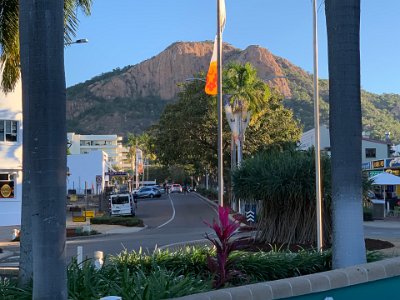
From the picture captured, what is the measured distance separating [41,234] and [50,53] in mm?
1654

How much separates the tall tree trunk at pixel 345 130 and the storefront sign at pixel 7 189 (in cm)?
3084

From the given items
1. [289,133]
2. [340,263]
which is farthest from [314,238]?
[289,133]

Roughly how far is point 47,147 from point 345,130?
3.86 metres

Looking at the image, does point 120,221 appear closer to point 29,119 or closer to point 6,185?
point 6,185

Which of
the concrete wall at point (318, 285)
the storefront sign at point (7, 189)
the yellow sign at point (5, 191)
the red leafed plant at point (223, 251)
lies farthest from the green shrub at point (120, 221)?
the concrete wall at point (318, 285)

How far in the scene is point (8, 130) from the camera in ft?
114

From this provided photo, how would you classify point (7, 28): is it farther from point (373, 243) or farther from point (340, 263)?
point (373, 243)

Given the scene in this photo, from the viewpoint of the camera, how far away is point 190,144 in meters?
48.2

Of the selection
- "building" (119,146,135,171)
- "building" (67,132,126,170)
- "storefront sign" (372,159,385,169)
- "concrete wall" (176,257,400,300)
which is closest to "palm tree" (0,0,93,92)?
"concrete wall" (176,257,400,300)

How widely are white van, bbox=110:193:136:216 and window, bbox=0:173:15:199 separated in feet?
26.7

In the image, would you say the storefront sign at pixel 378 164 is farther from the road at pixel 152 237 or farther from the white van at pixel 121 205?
the white van at pixel 121 205

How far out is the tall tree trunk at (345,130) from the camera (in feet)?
23.3

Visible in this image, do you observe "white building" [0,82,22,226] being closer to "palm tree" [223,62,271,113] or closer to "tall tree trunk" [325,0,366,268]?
"palm tree" [223,62,271,113]

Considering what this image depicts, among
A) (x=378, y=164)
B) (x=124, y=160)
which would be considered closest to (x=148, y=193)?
(x=378, y=164)
